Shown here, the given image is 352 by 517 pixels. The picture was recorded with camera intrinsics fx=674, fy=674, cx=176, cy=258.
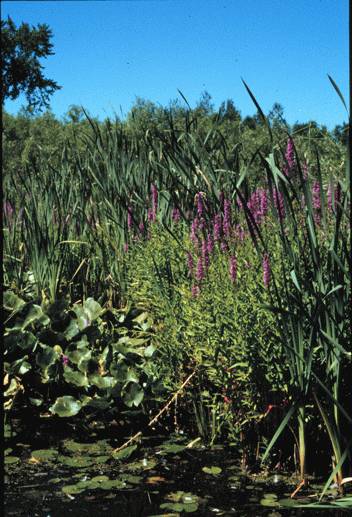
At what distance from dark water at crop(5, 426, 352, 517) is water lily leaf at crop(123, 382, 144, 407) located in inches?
9.1

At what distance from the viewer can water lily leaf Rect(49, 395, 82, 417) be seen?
140 inches

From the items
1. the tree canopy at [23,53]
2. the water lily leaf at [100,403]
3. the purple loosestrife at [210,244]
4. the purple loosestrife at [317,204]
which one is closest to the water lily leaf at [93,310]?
the water lily leaf at [100,403]

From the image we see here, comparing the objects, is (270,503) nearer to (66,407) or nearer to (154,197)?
(66,407)

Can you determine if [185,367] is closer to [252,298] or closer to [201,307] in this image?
[201,307]

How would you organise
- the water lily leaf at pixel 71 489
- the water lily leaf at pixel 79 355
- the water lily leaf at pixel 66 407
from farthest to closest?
the water lily leaf at pixel 79 355
the water lily leaf at pixel 66 407
the water lily leaf at pixel 71 489

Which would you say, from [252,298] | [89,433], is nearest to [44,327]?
[89,433]

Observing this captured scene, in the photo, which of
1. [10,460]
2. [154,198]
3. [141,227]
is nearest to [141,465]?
[10,460]

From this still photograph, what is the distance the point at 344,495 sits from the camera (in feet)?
9.05

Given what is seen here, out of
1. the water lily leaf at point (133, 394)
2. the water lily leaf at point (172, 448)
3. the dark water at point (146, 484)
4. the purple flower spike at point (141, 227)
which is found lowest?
the dark water at point (146, 484)

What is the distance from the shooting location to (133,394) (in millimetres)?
3449

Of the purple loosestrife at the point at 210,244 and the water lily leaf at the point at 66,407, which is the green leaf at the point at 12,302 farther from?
the purple loosestrife at the point at 210,244

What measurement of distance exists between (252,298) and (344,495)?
887 mm

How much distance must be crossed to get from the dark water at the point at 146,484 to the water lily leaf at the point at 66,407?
0.17 meters

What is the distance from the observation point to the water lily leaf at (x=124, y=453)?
323 centimetres
